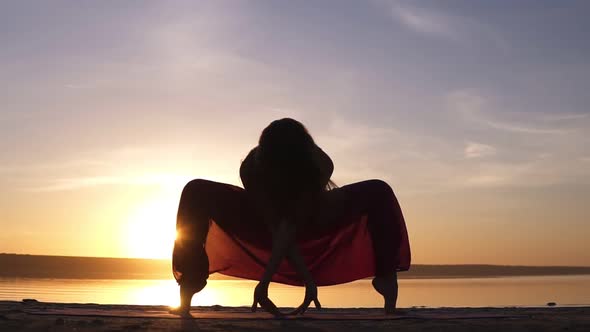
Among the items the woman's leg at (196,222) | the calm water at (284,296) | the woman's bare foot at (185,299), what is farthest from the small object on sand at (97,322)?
the calm water at (284,296)

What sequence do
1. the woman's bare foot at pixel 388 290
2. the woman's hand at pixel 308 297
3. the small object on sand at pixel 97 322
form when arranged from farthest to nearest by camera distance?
the woman's bare foot at pixel 388 290
the woman's hand at pixel 308 297
the small object on sand at pixel 97 322

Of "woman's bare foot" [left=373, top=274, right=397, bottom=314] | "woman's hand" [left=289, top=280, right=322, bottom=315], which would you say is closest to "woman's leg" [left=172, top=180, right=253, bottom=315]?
"woman's hand" [left=289, top=280, right=322, bottom=315]

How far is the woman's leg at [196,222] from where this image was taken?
6.56m

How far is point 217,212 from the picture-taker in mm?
6773

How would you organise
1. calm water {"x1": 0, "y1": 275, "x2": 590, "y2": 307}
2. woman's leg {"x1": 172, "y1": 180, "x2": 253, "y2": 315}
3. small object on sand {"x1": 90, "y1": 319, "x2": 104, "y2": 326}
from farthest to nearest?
calm water {"x1": 0, "y1": 275, "x2": 590, "y2": 307}
woman's leg {"x1": 172, "y1": 180, "x2": 253, "y2": 315}
small object on sand {"x1": 90, "y1": 319, "x2": 104, "y2": 326}

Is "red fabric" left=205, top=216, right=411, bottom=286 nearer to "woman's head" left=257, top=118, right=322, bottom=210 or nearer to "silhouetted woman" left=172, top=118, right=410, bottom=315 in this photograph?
"silhouetted woman" left=172, top=118, right=410, bottom=315

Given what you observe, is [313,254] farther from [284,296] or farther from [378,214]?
[284,296]

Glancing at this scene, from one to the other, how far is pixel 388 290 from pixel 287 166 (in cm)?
141

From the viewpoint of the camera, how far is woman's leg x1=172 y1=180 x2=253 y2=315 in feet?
21.5

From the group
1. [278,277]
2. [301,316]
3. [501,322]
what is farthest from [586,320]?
[278,277]

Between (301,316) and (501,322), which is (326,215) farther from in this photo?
(501,322)

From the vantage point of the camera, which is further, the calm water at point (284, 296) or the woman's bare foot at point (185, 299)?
the calm water at point (284, 296)

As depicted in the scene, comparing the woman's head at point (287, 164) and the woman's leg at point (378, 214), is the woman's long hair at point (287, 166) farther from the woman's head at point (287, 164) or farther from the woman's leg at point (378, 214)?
the woman's leg at point (378, 214)

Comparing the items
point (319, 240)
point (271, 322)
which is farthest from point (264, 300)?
point (319, 240)
